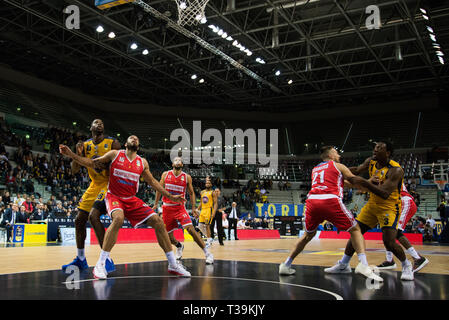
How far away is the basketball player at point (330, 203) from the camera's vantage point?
5.58 meters

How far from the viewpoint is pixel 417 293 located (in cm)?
443

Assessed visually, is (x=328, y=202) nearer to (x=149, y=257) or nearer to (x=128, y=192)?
(x=128, y=192)

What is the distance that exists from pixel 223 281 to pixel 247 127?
3342 cm

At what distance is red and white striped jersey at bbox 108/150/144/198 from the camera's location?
5531mm

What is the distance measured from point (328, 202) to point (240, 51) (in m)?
19.9

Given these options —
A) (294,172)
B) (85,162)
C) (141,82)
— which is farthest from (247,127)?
(85,162)

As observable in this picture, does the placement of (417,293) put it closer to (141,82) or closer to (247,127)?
(141,82)

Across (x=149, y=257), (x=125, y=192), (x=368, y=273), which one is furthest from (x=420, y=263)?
(x=149, y=257)

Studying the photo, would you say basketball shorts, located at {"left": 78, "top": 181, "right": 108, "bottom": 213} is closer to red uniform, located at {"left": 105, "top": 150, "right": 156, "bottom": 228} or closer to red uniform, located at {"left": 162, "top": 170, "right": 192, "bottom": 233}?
red uniform, located at {"left": 105, "top": 150, "right": 156, "bottom": 228}

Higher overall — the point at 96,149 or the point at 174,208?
the point at 96,149

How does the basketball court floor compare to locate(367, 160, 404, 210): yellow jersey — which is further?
locate(367, 160, 404, 210): yellow jersey

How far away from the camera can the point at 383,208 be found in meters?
5.95

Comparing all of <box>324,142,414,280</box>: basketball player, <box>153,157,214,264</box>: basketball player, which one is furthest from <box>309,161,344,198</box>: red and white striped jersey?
<box>153,157,214,264</box>: basketball player

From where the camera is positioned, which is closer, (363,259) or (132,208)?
(363,259)
